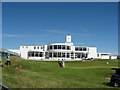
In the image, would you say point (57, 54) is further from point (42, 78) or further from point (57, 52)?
point (42, 78)

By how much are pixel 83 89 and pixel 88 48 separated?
232 feet

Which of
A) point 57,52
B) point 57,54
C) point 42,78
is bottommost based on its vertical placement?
point 42,78

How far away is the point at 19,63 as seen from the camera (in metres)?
22.8

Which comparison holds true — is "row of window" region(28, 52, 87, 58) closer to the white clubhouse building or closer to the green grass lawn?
the white clubhouse building

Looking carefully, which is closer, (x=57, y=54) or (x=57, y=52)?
(x=57, y=54)

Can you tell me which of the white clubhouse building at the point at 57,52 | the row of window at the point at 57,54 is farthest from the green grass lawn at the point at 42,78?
the white clubhouse building at the point at 57,52

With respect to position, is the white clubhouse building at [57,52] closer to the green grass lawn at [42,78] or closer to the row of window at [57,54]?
the row of window at [57,54]

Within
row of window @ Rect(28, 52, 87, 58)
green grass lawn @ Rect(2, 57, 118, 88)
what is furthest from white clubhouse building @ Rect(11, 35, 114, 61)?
green grass lawn @ Rect(2, 57, 118, 88)

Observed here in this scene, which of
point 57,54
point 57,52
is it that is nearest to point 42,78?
point 57,54

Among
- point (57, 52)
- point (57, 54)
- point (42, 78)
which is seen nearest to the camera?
point (42, 78)

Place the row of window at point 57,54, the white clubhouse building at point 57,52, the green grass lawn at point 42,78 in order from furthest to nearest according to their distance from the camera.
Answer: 1. the white clubhouse building at point 57,52
2. the row of window at point 57,54
3. the green grass lawn at point 42,78

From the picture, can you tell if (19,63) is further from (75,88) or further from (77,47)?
(77,47)

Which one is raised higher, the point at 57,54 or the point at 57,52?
the point at 57,52

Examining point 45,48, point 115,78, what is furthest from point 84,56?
point 115,78
